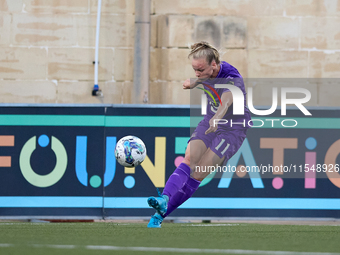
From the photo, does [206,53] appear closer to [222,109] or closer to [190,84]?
[190,84]

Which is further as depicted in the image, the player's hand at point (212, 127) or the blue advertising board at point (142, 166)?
the blue advertising board at point (142, 166)

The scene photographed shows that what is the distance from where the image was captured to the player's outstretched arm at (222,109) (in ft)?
14.1

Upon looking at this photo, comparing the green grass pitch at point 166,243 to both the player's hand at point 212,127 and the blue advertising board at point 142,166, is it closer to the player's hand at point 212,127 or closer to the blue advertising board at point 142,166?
the player's hand at point 212,127

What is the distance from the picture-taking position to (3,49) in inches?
304

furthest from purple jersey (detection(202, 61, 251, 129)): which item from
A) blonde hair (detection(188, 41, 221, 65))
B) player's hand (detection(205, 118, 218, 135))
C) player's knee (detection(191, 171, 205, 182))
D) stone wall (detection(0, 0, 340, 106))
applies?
stone wall (detection(0, 0, 340, 106))

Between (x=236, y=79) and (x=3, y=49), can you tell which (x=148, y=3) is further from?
(x=236, y=79)

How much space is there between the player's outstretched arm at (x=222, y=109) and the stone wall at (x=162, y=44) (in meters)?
3.33

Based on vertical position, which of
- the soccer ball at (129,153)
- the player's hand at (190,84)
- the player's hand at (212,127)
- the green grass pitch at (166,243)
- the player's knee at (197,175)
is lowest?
the green grass pitch at (166,243)

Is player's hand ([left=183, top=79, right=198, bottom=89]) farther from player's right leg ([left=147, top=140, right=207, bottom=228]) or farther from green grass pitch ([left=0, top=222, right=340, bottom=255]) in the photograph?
green grass pitch ([left=0, top=222, right=340, bottom=255])

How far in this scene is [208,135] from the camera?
14.9 feet

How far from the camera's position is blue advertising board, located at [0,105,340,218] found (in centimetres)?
606

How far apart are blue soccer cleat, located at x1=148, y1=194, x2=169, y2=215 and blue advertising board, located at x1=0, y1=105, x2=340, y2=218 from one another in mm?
1875

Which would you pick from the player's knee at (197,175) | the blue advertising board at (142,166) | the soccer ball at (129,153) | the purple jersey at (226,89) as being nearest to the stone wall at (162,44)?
the blue advertising board at (142,166)

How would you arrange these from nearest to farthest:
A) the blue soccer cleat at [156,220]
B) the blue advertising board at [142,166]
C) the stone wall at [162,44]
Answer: the blue soccer cleat at [156,220] < the blue advertising board at [142,166] < the stone wall at [162,44]
